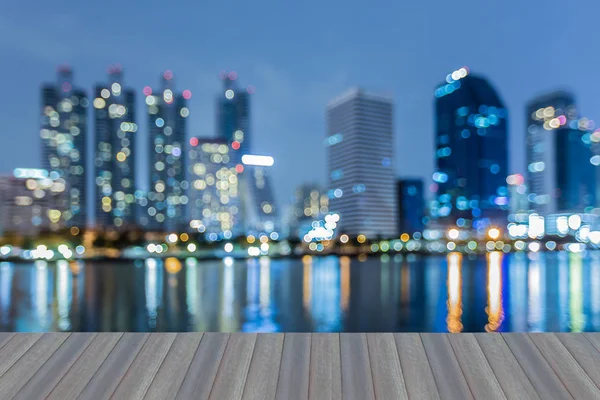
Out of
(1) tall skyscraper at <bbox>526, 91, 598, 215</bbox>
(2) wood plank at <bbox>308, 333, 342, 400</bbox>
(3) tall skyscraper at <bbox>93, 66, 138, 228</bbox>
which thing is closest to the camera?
(2) wood plank at <bbox>308, 333, 342, 400</bbox>

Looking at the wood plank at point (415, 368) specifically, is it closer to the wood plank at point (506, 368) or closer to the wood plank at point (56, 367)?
the wood plank at point (506, 368)

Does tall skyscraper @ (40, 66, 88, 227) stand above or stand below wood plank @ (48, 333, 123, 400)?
above

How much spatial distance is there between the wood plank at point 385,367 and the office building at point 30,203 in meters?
120

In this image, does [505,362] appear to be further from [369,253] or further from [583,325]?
[369,253]

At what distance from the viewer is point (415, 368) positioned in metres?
3.15

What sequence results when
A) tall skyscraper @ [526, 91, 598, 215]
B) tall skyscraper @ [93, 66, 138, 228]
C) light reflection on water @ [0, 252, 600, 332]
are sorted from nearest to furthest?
Answer: light reflection on water @ [0, 252, 600, 332] → tall skyscraper @ [526, 91, 598, 215] → tall skyscraper @ [93, 66, 138, 228]

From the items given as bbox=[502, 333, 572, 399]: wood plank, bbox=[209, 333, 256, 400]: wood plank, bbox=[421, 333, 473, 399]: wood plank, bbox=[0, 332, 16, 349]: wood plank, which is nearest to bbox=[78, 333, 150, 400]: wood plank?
bbox=[209, 333, 256, 400]: wood plank

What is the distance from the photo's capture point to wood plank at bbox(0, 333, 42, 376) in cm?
326

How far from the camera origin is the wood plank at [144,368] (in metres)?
2.99

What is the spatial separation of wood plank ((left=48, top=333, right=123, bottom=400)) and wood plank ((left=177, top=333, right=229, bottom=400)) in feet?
2.12

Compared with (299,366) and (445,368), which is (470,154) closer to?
(445,368)

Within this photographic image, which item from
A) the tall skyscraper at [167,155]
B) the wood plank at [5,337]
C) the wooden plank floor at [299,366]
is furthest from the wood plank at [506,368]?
the tall skyscraper at [167,155]

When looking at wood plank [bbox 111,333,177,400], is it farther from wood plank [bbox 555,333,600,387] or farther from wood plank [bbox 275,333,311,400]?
wood plank [bbox 555,333,600,387]

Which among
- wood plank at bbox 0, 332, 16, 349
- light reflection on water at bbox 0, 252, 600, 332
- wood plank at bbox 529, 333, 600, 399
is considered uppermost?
wood plank at bbox 0, 332, 16, 349
